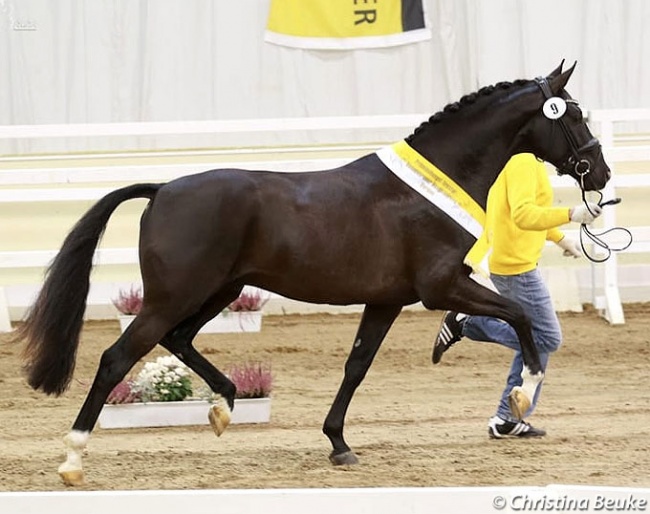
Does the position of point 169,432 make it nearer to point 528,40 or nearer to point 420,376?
point 420,376

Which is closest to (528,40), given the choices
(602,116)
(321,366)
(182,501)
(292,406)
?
(602,116)

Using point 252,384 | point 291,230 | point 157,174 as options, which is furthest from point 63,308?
point 157,174

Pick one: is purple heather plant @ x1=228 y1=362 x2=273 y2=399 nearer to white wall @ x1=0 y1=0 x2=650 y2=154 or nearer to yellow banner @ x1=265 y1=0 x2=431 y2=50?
white wall @ x1=0 y1=0 x2=650 y2=154

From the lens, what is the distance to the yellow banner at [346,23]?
12344 mm

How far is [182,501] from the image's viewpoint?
3.94m

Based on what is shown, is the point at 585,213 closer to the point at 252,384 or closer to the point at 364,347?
the point at 364,347

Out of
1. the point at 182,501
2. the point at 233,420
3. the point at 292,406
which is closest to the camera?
the point at 182,501

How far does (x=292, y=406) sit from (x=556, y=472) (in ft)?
7.88

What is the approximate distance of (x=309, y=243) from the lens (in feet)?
19.1

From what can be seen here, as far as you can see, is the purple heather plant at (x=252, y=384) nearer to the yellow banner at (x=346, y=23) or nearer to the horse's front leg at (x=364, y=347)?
the horse's front leg at (x=364, y=347)

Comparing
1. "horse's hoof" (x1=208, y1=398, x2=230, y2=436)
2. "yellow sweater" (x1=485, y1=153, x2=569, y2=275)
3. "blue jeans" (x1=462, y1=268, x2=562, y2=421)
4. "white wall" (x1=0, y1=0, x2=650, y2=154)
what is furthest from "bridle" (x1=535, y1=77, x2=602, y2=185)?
"white wall" (x1=0, y1=0, x2=650, y2=154)

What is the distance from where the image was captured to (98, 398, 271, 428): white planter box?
280 inches

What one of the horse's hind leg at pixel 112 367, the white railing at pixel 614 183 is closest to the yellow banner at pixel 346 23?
the white railing at pixel 614 183

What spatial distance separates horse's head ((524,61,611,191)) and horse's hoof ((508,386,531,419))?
1037 mm
